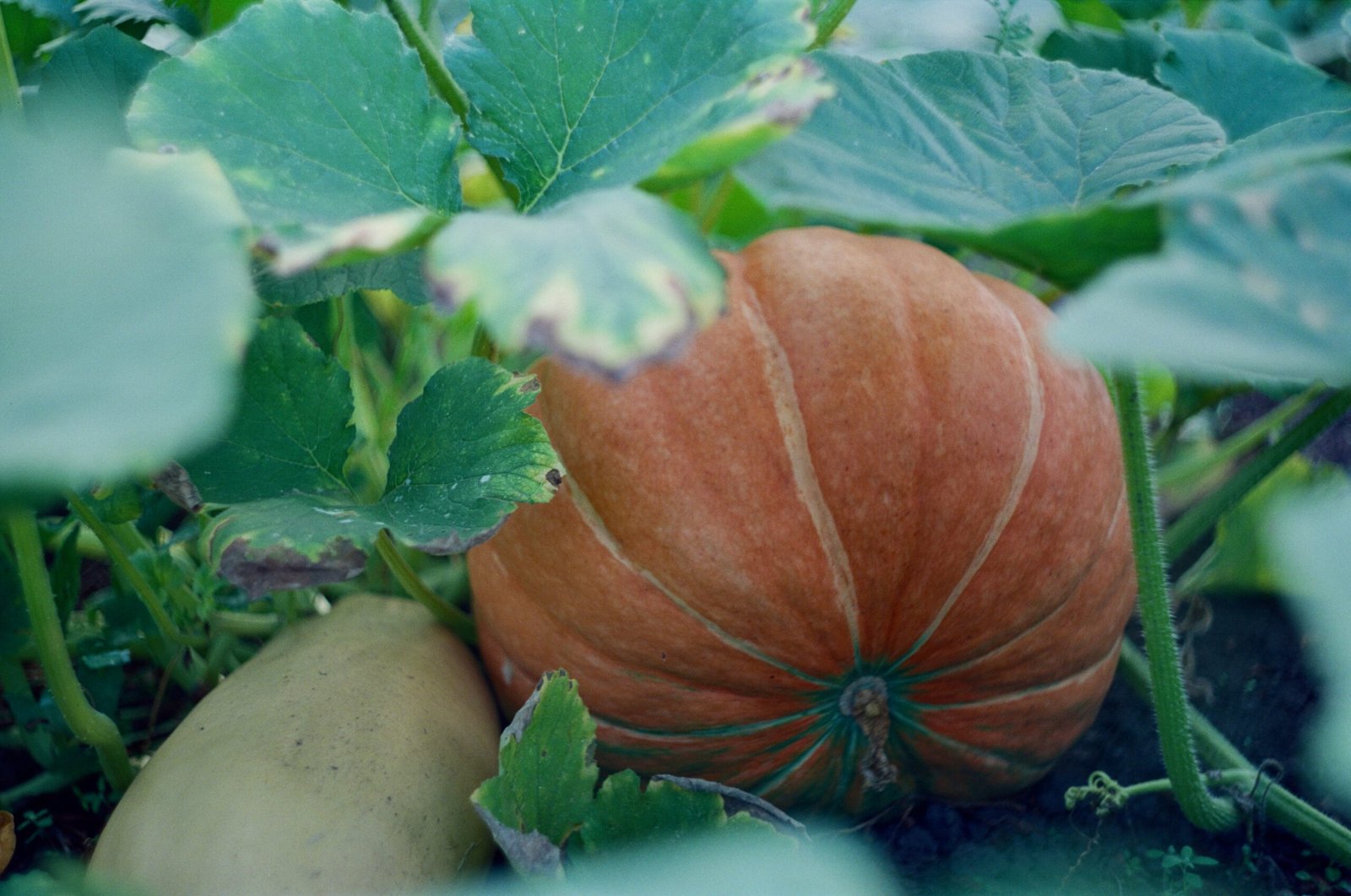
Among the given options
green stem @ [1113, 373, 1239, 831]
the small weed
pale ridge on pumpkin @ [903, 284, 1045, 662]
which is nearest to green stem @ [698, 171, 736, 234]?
pale ridge on pumpkin @ [903, 284, 1045, 662]

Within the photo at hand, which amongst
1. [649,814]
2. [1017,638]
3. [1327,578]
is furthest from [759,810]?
[1327,578]

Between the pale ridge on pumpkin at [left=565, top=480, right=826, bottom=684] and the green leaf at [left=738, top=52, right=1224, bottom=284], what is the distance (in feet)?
0.96

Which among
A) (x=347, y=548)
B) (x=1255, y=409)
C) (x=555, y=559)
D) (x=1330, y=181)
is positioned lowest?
(x=1255, y=409)

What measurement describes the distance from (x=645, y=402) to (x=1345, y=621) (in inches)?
18.8

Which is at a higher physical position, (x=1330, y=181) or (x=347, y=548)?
(x=1330, y=181)

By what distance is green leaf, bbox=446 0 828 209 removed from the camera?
69 cm

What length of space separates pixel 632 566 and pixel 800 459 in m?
0.15

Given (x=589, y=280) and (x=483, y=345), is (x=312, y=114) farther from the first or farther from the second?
(x=589, y=280)

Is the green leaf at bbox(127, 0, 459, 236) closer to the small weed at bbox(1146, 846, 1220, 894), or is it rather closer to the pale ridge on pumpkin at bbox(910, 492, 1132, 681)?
the pale ridge on pumpkin at bbox(910, 492, 1132, 681)

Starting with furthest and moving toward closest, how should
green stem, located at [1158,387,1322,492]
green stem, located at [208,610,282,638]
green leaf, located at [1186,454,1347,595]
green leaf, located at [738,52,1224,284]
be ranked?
green stem, located at [1158,387,1322,492], green leaf, located at [1186,454,1347,595], green stem, located at [208,610,282,638], green leaf, located at [738,52,1224,284]

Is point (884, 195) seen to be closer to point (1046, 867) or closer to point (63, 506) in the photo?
point (1046, 867)

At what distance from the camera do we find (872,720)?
89 centimetres

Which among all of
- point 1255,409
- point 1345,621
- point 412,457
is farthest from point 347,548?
point 1255,409

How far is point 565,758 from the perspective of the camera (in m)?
0.75
